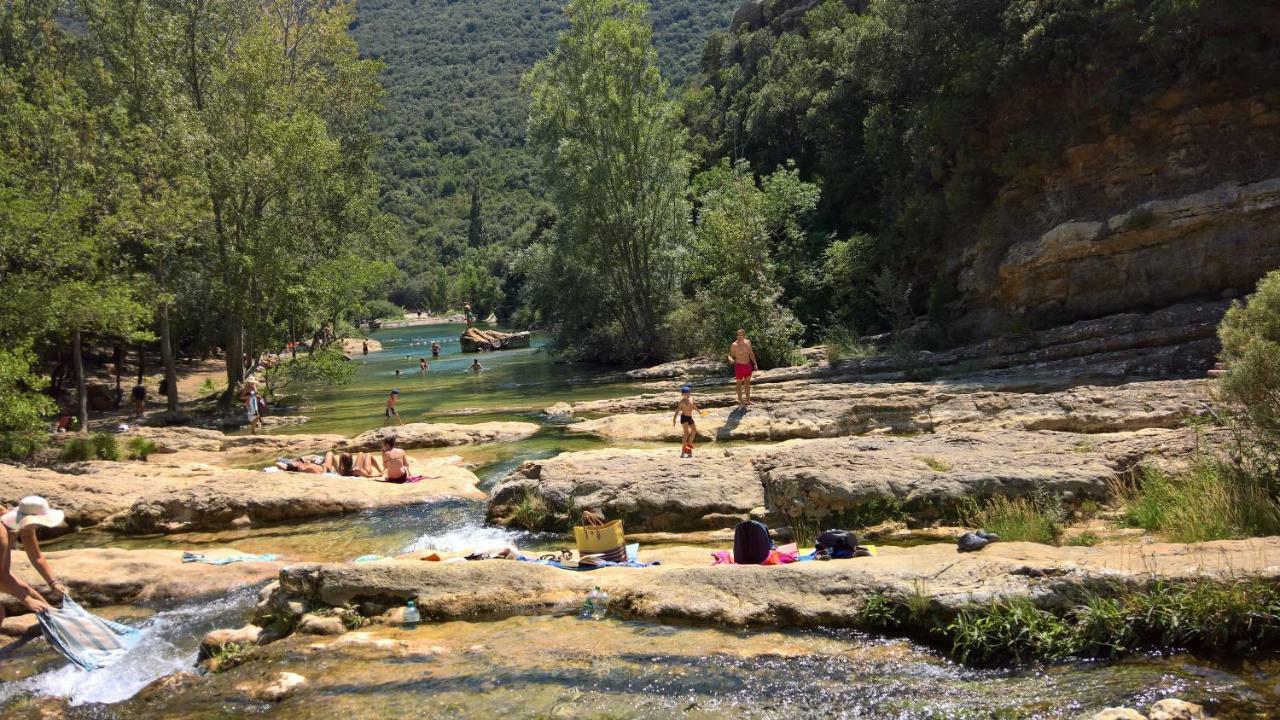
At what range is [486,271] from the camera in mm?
117250

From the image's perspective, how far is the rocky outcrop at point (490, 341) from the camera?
61.2 meters

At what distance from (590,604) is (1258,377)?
727cm

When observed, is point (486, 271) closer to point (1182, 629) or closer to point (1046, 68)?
point (1046, 68)

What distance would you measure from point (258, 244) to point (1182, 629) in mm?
28193

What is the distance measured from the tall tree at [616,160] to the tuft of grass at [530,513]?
2676 cm

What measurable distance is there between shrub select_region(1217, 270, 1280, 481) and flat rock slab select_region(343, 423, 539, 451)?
15516mm

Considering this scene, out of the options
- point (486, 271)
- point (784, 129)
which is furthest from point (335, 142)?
point (486, 271)

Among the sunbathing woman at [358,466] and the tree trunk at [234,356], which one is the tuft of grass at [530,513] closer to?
the sunbathing woman at [358,466]

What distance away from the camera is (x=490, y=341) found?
62125mm

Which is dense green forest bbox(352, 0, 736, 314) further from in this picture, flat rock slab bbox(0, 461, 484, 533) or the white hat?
the white hat

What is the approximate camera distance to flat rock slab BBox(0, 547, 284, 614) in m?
10.2

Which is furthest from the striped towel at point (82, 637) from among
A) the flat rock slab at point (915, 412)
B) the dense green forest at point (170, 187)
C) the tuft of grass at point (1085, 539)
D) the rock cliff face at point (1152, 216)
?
the rock cliff face at point (1152, 216)

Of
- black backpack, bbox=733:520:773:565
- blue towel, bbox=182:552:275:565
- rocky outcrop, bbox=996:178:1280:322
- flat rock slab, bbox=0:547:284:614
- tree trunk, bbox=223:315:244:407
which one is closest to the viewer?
black backpack, bbox=733:520:773:565

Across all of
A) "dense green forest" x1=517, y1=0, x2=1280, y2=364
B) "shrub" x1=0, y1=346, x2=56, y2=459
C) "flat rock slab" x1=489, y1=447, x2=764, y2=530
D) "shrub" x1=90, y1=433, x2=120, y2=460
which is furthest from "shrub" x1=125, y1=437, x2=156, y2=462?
"dense green forest" x1=517, y1=0, x2=1280, y2=364
